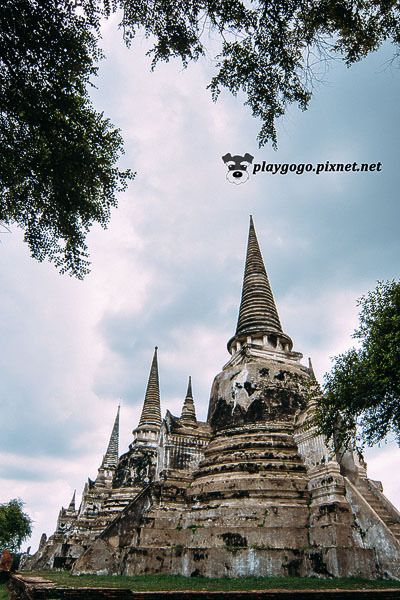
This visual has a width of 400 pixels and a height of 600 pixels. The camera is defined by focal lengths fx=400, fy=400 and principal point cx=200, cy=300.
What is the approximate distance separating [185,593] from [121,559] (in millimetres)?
9515

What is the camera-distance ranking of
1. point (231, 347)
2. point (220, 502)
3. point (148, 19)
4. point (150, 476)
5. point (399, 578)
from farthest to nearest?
1. point (150, 476)
2. point (231, 347)
3. point (220, 502)
4. point (399, 578)
5. point (148, 19)

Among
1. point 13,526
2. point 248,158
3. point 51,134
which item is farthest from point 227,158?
point 13,526

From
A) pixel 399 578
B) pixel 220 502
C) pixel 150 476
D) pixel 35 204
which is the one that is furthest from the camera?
pixel 150 476

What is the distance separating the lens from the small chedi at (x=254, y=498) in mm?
12438

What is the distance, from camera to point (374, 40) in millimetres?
7121

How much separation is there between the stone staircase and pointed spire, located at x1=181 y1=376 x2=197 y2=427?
8.24 metres

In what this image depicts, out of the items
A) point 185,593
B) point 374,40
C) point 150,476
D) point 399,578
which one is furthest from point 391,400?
point 150,476

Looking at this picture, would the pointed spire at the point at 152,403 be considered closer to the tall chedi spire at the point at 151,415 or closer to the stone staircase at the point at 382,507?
the tall chedi spire at the point at 151,415

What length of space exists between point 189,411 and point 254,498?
829 cm

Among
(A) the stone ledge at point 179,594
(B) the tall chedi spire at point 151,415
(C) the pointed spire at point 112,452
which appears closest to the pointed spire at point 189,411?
(B) the tall chedi spire at point 151,415

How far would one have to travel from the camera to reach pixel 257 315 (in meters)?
23.6

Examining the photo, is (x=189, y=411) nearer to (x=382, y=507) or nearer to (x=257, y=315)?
(x=257, y=315)

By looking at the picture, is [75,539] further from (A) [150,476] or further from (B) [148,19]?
(B) [148,19]

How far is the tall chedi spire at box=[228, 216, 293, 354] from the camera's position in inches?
886
